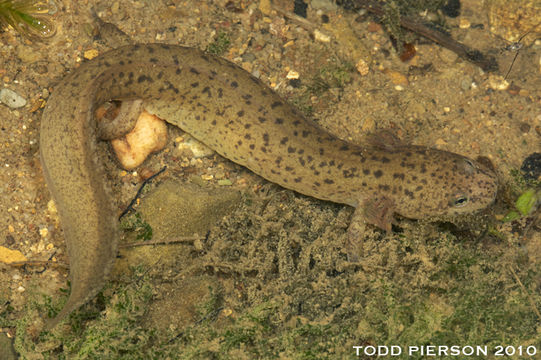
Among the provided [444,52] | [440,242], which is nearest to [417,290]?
[440,242]

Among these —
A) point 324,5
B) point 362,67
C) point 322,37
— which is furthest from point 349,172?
point 324,5

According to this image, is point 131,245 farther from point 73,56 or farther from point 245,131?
point 73,56

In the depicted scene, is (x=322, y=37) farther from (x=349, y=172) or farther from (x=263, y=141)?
(x=349, y=172)

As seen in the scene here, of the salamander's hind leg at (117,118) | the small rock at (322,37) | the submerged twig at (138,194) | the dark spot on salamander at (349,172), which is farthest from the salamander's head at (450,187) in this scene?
the salamander's hind leg at (117,118)

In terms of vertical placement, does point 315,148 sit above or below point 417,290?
above

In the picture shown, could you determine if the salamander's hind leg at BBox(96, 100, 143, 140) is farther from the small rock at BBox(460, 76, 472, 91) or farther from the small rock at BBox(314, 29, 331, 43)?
the small rock at BBox(460, 76, 472, 91)

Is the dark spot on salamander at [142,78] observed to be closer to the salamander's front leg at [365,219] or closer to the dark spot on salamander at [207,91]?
the dark spot on salamander at [207,91]
